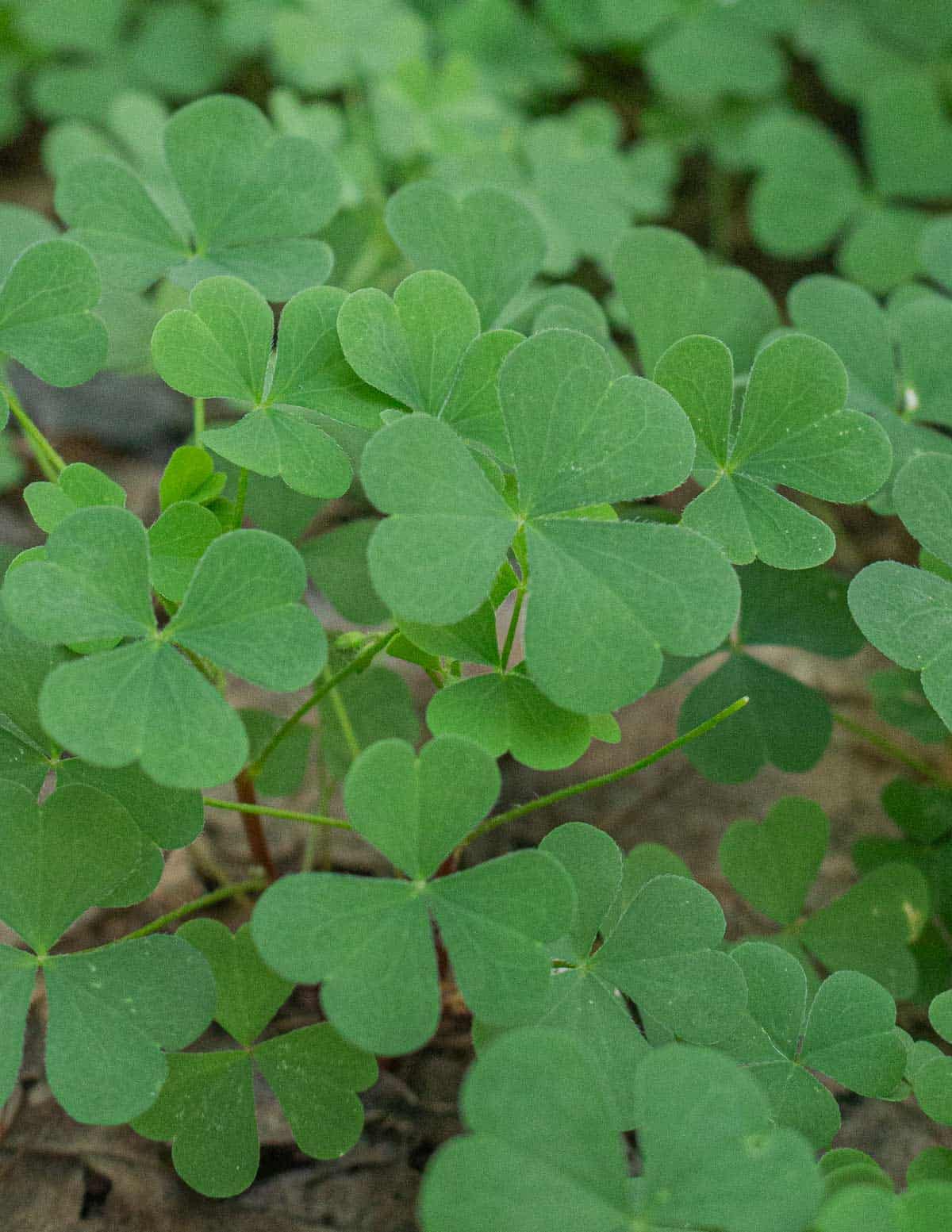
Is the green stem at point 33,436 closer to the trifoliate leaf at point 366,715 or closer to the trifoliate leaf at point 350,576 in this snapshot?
the trifoliate leaf at point 350,576

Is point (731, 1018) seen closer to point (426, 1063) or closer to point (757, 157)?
point (426, 1063)

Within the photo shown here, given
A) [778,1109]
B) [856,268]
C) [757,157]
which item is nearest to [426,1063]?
[778,1109]

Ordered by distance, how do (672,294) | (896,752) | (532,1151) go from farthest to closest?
1. (896,752)
2. (672,294)
3. (532,1151)

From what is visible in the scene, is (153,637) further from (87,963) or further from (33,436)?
(33,436)

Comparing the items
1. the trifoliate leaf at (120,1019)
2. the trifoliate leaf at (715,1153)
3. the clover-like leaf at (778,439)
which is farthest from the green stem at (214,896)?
the clover-like leaf at (778,439)

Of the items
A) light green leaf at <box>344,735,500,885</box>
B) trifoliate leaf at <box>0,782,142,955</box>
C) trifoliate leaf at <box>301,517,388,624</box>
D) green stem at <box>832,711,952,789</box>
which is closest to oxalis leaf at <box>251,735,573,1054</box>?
light green leaf at <box>344,735,500,885</box>

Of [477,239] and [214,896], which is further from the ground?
[477,239]

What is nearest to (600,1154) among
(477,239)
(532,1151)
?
(532,1151)
